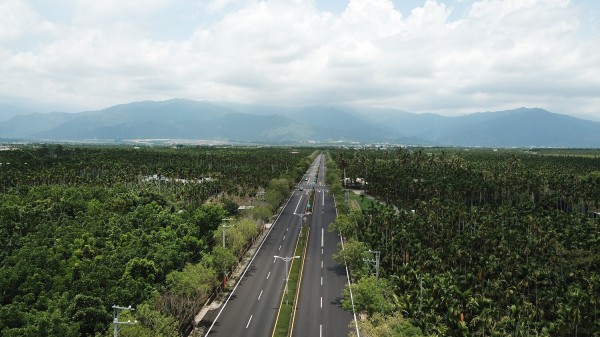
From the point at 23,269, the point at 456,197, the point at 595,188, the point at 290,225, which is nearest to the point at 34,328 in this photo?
the point at 23,269

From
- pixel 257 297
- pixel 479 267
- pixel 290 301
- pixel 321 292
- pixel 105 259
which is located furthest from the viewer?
pixel 479 267

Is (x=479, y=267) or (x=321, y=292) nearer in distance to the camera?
(x=321, y=292)

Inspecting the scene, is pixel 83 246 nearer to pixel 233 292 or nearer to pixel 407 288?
pixel 233 292

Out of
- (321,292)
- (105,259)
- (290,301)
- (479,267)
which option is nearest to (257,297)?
(290,301)

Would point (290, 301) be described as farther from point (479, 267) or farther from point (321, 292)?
point (479, 267)

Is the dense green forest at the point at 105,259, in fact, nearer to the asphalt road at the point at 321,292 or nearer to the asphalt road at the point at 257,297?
the asphalt road at the point at 257,297

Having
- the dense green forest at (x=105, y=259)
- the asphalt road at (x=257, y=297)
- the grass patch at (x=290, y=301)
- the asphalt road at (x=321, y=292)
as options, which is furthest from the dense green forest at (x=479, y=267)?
the dense green forest at (x=105, y=259)
